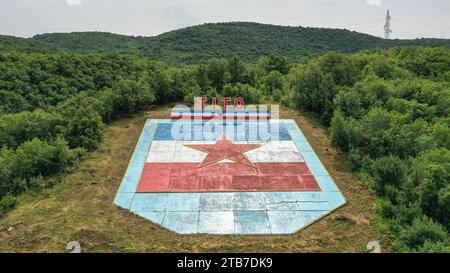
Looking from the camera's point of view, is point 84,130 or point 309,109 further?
point 309,109

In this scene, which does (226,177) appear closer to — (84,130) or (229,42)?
(84,130)

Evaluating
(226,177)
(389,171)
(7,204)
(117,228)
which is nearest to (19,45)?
(7,204)

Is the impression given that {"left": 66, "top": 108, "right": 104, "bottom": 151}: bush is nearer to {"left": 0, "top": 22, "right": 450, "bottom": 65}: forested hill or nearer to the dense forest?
the dense forest

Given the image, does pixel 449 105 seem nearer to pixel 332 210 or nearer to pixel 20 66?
pixel 332 210

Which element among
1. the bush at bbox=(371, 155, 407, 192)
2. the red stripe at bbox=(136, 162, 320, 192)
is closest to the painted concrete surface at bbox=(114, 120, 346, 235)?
the red stripe at bbox=(136, 162, 320, 192)

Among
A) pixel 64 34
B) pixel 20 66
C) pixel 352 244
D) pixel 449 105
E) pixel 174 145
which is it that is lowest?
pixel 352 244

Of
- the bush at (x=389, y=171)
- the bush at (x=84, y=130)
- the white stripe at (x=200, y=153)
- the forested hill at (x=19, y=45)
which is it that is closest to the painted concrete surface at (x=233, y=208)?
the bush at (x=389, y=171)
